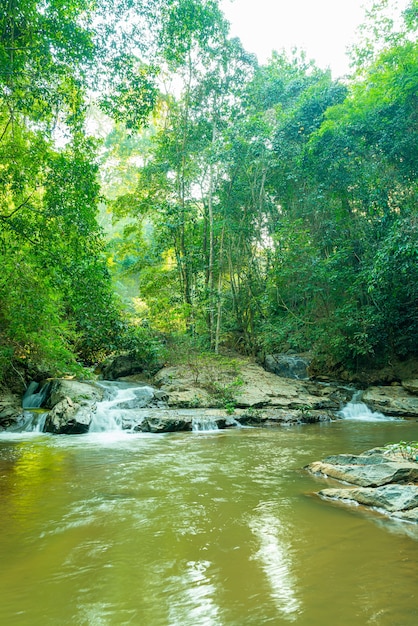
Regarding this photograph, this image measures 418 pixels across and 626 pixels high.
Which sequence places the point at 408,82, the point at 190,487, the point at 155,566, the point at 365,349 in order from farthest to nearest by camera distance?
the point at 365,349 → the point at 408,82 → the point at 190,487 → the point at 155,566

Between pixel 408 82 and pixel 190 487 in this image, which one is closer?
pixel 190 487

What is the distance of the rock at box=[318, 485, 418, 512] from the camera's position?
3.91 meters

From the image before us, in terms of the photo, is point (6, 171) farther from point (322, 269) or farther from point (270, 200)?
point (270, 200)

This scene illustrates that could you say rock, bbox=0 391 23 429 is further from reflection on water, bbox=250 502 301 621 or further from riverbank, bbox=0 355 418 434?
reflection on water, bbox=250 502 301 621

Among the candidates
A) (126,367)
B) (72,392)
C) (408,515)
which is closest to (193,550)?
(408,515)

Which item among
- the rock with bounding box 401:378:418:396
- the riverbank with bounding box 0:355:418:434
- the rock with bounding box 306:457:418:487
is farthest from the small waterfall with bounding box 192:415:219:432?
the rock with bounding box 401:378:418:396

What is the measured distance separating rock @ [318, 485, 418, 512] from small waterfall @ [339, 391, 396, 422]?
726 centimetres

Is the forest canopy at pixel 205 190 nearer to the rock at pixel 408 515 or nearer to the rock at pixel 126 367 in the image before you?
the rock at pixel 126 367

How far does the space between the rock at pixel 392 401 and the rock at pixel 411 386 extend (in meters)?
0.10

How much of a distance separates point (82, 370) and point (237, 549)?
778cm

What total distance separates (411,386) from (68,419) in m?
10.0

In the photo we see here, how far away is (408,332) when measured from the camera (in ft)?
45.2

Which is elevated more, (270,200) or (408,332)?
(270,200)

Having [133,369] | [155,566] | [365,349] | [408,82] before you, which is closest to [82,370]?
[133,369]
